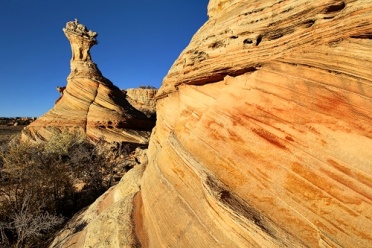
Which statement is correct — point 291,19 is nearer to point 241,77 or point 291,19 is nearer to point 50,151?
point 241,77

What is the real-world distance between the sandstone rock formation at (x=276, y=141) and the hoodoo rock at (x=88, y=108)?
1986 cm

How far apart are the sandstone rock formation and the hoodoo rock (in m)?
19.9

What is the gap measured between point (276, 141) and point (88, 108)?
996 inches

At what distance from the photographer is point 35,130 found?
90.5 feet

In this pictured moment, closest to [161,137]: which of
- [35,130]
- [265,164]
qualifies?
[265,164]

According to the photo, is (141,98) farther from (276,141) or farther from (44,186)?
(276,141)

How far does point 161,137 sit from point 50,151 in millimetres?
14790

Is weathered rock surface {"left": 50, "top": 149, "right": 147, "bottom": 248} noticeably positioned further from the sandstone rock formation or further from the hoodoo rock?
the hoodoo rock

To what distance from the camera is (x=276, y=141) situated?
521 centimetres

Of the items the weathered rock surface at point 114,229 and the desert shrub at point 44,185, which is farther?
the desert shrub at point 44,185

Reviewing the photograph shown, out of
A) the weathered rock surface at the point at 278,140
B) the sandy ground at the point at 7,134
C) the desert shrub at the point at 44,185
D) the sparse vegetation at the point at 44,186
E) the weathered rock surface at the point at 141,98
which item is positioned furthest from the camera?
the weathered rock surface at the point at 141,98

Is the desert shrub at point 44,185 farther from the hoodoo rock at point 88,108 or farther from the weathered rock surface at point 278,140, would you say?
the weathered rock surface at point 278,140

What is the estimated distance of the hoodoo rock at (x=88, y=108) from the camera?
26.6 m

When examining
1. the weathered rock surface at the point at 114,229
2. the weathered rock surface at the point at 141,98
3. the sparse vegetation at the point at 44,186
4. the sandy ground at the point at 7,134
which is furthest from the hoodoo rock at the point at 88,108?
the weathered rock surface at the point at 141,98
